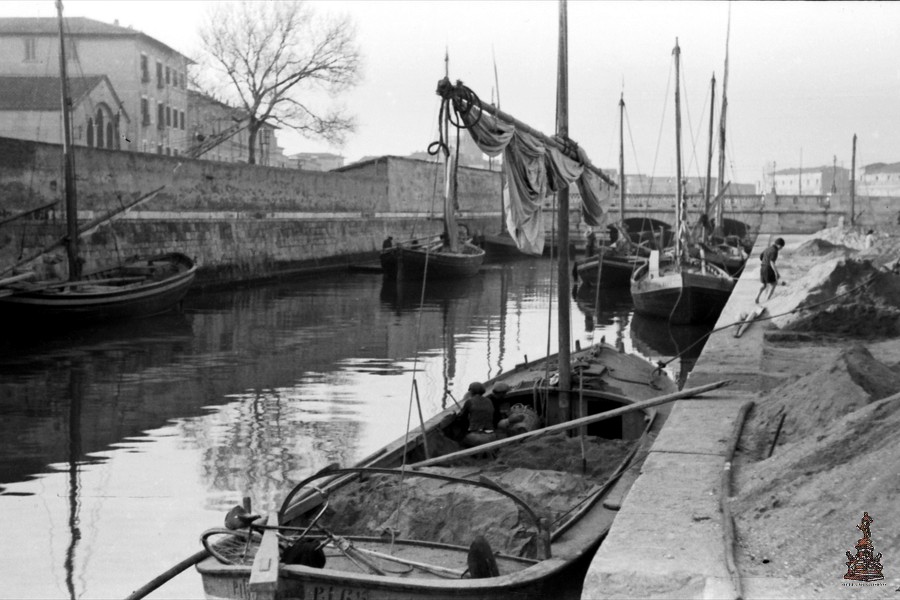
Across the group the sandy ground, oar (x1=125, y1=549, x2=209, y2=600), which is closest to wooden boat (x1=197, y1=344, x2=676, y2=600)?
oar (x1=125, y1=549, x2=209, y2=600)

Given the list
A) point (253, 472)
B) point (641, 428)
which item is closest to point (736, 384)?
point (641, 428)

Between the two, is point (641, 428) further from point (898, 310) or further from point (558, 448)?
point (898, 310)

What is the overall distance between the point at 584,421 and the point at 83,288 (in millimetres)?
15300

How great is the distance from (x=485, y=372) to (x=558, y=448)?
7.92 m

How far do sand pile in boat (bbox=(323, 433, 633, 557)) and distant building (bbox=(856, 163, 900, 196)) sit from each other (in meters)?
83.2

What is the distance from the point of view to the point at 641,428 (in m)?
9.00

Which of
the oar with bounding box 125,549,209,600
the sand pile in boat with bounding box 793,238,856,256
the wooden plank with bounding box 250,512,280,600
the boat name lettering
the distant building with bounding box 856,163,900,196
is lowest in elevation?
the oar with bounding box 125,549,209,600

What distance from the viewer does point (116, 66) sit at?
4469 centimetres

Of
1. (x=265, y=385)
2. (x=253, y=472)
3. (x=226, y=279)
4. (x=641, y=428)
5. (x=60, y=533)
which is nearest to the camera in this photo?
(x=60, y=533)

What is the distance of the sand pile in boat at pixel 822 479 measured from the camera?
4539mm

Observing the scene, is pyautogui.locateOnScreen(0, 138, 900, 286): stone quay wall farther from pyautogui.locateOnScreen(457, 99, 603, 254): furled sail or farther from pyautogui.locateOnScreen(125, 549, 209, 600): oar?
pyautogui.locateOnScreen(125, 549, 209, 600): oar

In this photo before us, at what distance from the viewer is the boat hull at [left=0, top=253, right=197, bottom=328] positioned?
18.3 meters

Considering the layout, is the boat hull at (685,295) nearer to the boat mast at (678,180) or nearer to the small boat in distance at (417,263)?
the boat mast at (678,180)

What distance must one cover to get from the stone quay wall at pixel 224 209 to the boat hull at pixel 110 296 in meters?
1.70
